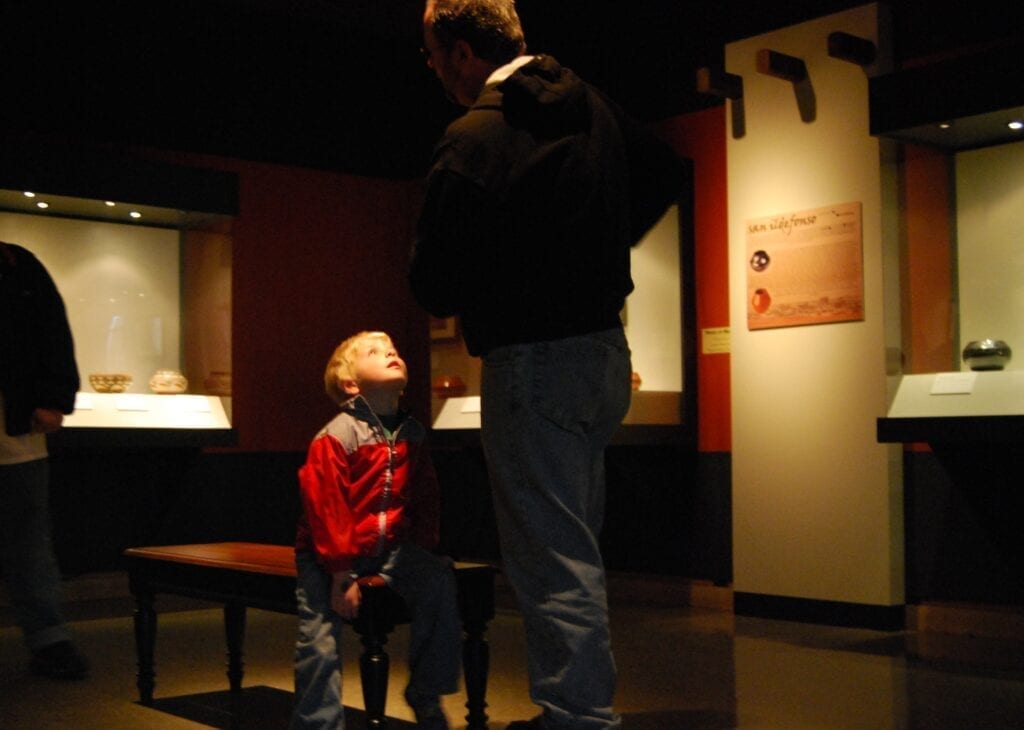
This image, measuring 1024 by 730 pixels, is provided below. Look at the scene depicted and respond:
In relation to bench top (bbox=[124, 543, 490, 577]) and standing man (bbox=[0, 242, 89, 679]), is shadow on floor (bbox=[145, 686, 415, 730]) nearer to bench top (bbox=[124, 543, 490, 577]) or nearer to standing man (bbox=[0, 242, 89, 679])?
bench top (bbox=[124, 543, 490, 577])

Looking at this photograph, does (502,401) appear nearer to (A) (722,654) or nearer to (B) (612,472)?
(A) (722,654)

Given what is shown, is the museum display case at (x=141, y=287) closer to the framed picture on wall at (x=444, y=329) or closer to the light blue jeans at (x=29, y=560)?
the framed picture on wall at (x=444, y=329)

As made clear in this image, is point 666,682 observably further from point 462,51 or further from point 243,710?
point 462,51

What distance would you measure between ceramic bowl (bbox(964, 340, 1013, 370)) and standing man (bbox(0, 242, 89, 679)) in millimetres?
3575

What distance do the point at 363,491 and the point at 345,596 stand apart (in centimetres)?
29

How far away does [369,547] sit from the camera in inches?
131

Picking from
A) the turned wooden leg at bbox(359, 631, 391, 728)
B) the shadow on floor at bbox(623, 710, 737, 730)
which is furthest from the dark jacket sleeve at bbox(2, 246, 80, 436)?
the shadow on floor at bbox(623, 710, 737, 730)

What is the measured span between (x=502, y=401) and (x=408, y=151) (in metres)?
6.62

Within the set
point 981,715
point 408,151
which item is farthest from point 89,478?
point 981,715

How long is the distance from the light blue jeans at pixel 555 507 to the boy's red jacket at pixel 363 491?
0.97m

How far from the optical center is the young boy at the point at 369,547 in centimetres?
329

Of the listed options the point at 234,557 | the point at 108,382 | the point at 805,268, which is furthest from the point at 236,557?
the point at 805,268

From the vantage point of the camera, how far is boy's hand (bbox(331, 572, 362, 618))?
325 cm

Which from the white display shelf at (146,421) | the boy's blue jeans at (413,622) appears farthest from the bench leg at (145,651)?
the white display shelf at (146,421)
